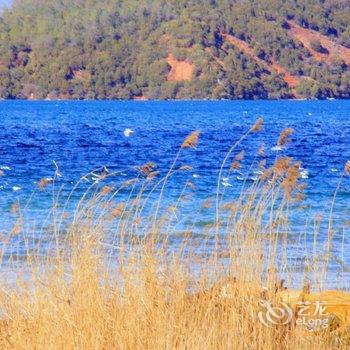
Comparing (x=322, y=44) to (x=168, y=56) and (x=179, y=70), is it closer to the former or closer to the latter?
(x=168, y=56)

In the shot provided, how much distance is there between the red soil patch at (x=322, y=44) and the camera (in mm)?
151375

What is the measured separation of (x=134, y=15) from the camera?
508 feet

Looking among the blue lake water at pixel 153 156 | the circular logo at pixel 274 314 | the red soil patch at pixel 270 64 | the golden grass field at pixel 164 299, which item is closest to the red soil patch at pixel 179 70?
the red soil patch at pixel 270 64

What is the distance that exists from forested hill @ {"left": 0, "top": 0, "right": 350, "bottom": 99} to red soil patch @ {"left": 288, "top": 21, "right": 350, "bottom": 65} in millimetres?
226

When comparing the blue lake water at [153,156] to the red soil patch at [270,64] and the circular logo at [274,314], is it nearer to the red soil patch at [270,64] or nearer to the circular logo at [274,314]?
the circular logo at [274,314]

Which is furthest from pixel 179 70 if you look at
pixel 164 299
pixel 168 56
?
pixel 164 299

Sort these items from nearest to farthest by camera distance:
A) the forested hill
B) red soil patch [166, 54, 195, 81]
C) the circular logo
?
the circular logo → red soil patch [166, 54, 195, 81] → the forested hill

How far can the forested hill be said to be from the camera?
138 metres

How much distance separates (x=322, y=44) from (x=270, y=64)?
57.2 ft

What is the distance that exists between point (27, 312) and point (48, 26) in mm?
153547

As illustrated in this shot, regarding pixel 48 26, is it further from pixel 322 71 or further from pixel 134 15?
pixel 322 71

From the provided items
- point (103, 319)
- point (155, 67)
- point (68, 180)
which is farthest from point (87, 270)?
point (155, 67)

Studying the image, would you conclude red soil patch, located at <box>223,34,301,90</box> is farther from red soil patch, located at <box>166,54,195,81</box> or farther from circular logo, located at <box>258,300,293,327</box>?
circular logo, located at <box>258,300,293,327</box>

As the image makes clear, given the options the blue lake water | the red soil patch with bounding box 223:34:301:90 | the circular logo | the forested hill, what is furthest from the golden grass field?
the red soil patch with bounding box 223:34:301:90
